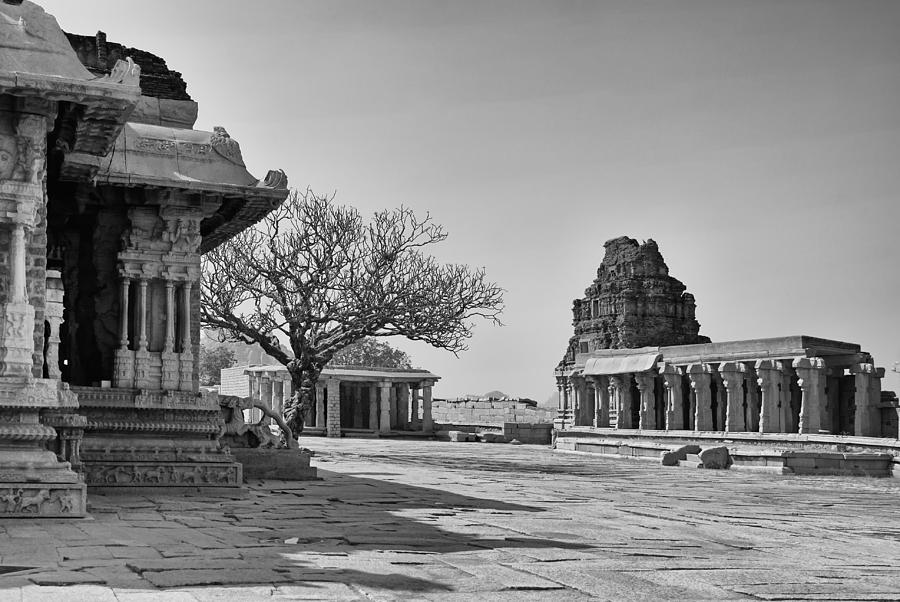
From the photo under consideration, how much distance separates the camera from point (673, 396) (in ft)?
119

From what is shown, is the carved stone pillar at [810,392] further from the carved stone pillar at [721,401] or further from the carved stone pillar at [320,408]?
the carved stone pillar at [320,408]

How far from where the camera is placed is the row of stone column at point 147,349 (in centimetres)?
1283

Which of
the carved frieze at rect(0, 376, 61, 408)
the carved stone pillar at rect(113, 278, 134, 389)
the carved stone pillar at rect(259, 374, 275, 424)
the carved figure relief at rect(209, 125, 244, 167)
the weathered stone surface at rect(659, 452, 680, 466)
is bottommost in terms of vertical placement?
the weathered stone surface at rect(659, 452, 680, 466)

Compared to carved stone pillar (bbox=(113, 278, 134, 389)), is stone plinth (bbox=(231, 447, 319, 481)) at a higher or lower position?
lower

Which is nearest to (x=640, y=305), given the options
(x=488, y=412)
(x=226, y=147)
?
(x=488, y=412)

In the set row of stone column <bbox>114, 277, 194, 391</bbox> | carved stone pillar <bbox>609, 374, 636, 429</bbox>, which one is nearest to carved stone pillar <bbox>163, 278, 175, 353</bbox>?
row of stone column <bbox>114, 277, 194, 391</bbox>

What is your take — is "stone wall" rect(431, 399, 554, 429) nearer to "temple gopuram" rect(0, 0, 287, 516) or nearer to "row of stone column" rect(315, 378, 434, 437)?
"row of stone column" rect(315, 378, 434, 437)

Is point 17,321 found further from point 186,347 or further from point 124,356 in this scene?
point 186,347

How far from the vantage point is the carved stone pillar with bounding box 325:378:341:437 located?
135 ft

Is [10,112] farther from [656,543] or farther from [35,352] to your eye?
[656,543]

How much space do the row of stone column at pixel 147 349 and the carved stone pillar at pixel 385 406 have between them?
1169 inches

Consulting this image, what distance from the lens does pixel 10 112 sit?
30.9ft

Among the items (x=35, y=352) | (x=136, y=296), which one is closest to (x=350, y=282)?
(x=136, y=296)

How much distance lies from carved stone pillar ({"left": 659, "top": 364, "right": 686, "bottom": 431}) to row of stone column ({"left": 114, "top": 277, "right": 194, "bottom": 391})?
993 inches
